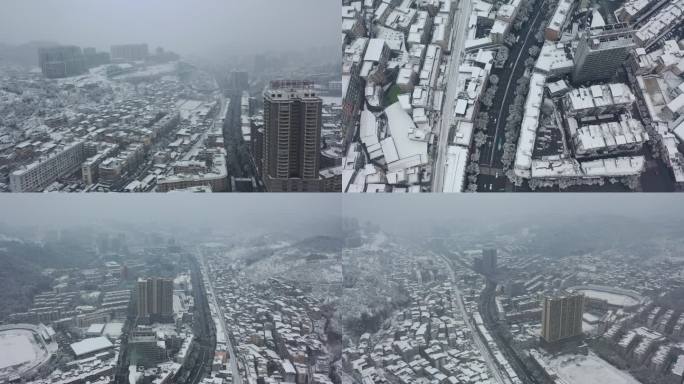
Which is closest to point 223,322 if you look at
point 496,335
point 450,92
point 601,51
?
point 496,335

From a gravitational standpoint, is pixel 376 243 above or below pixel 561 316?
above

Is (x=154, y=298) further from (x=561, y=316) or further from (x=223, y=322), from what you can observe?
(x=561, y=316)

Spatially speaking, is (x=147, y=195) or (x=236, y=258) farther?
(x=236, y=258)

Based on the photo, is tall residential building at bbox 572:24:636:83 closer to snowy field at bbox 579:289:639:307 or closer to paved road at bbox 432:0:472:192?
paved road at bbox 432:0:472:192

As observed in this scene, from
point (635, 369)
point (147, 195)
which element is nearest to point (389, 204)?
point (147, 195)

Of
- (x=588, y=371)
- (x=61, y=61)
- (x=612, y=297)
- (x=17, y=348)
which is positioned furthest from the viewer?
(x=612, y=297)

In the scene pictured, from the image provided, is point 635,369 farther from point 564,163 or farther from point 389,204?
point 389,204

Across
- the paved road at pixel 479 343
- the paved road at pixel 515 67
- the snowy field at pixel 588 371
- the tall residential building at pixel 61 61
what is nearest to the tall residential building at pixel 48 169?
the tall residential building at pixel 61 61

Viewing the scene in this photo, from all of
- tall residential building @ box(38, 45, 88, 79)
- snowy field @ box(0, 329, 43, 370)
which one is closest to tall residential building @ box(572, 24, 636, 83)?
tall residential building @ box(38, 45, 88, 79)
